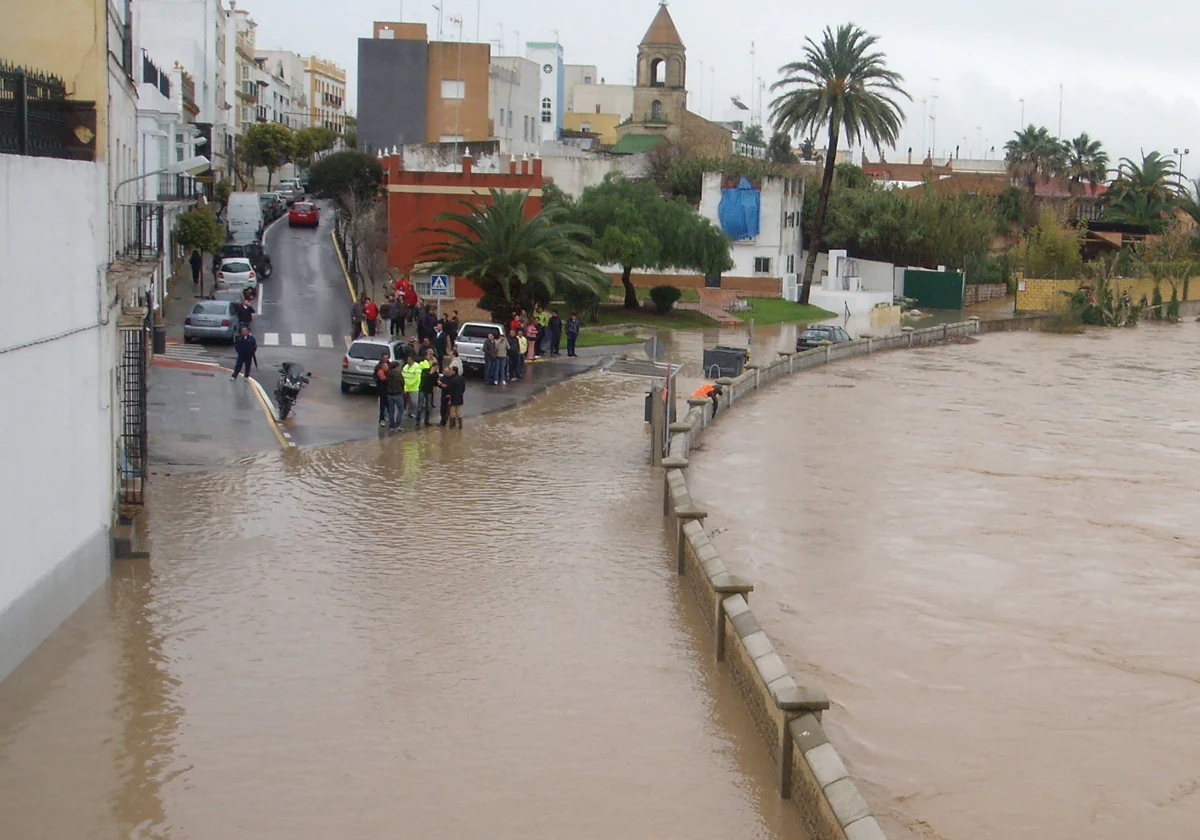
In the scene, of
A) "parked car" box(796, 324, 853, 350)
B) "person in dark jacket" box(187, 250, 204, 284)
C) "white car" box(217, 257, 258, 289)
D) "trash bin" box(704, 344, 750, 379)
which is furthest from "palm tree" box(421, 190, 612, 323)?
"person in dark jacket" box(187, 250, 204, 284)

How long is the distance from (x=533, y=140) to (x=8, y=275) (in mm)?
83015

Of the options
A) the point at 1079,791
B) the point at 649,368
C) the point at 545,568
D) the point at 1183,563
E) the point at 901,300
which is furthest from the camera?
the point at 901,300

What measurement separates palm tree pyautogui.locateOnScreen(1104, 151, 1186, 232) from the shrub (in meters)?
49.3

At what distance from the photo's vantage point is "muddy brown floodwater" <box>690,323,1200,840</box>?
37.0ft

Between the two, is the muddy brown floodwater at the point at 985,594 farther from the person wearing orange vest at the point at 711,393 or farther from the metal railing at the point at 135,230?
the metal railing at the point at 135,230

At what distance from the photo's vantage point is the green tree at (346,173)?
68500 millimetres

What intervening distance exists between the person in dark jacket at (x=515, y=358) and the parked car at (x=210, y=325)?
722 centimetres

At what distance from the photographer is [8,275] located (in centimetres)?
1202

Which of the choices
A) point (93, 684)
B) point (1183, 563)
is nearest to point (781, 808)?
point (93, 684)

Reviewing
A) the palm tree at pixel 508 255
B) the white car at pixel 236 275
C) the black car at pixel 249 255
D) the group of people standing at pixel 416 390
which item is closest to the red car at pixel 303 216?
the black car at pixel 249 255

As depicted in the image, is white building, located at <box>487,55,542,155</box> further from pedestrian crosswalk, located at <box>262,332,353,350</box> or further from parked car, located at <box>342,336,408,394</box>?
parked car, located at <box>342,336,408,394</box>

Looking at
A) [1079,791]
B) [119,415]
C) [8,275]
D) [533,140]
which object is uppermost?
[533,140]

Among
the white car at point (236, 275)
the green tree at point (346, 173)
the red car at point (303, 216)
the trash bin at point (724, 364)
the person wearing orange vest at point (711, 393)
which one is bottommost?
the person wearing orange vest at point (711, 393)

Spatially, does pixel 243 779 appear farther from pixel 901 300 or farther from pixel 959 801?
pixel 901 300
